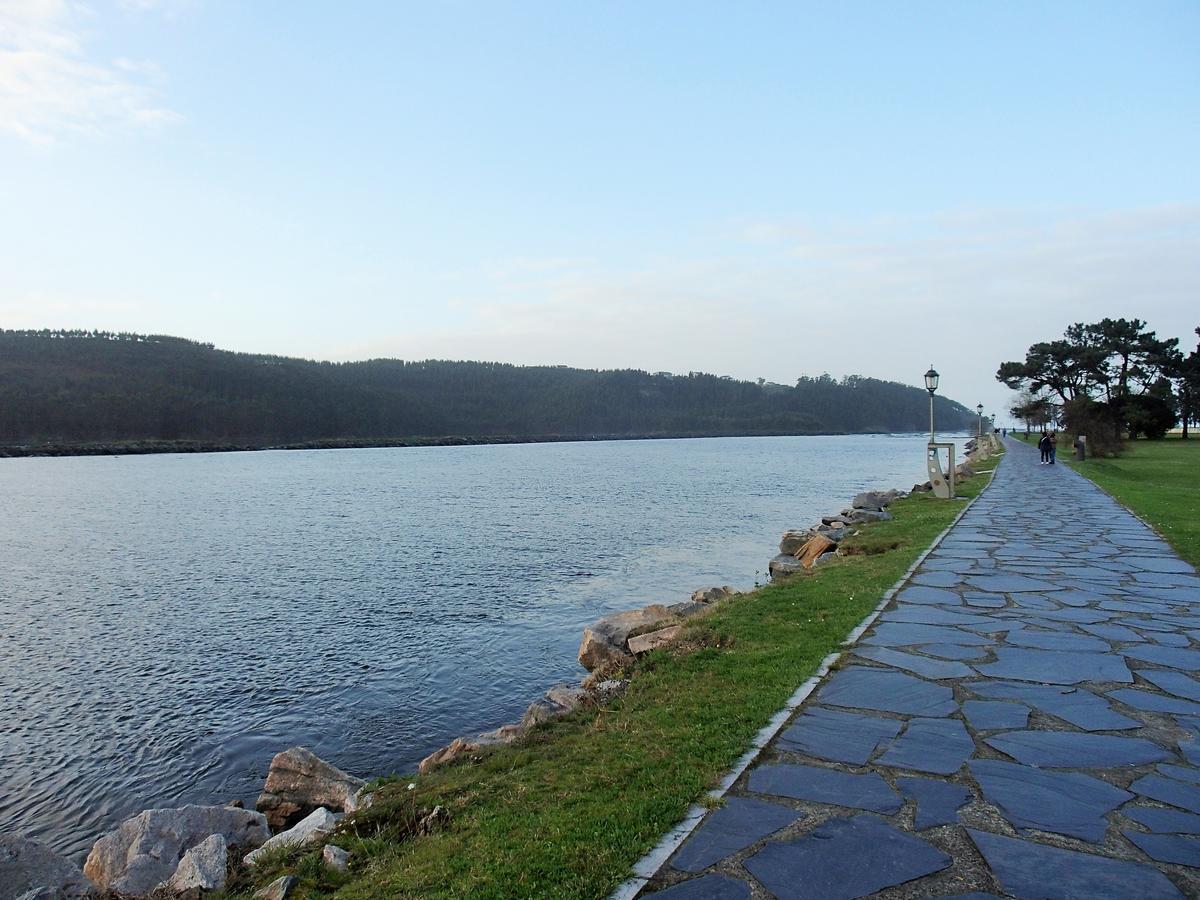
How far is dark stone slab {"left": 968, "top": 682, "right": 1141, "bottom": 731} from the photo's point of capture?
408 centimetres

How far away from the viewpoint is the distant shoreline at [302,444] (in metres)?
89.8

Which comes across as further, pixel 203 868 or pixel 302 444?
pixel 302 444

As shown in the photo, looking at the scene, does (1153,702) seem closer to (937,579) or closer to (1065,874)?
(1065,874)

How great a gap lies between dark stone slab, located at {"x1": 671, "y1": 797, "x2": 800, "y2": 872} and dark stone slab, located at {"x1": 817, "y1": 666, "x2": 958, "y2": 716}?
1414mm

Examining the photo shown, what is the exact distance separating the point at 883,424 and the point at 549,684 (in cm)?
17346

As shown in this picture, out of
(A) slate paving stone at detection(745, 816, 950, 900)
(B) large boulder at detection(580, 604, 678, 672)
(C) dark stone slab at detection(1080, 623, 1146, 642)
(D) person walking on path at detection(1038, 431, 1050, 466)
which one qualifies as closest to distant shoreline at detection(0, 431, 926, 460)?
(D) person walking on path at detection(1038, 431, 1050, 466)

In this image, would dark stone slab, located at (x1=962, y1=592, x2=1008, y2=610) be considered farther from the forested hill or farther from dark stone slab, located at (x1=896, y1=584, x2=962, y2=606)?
the forested hill

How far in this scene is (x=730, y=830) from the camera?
3047 mm

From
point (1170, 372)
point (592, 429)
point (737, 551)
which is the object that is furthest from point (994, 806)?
point (592, 429)

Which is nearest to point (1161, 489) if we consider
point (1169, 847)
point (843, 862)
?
point (1169, 847)

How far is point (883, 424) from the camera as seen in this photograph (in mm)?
169875

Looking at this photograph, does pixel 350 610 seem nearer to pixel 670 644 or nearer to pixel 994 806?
pixel 670 644

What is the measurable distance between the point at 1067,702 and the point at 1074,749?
0.72 meters

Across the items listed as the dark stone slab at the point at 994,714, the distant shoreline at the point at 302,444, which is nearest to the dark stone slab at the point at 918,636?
the dark stone slab at the point at 994,714
